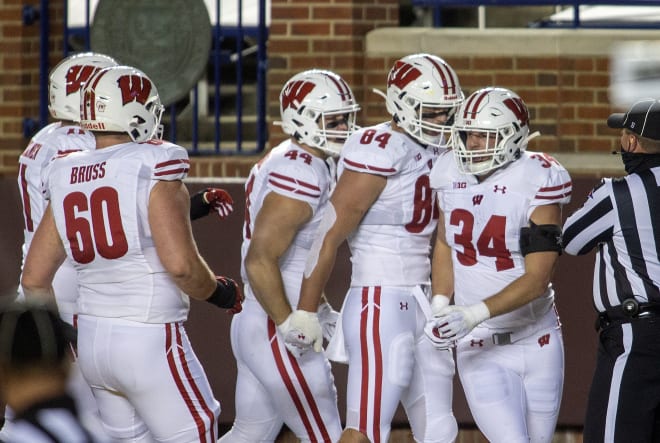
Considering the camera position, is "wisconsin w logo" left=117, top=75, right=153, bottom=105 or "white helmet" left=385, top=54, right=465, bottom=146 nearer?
"wisconsin w logo" left=117, top=75, right=153, bottom=105

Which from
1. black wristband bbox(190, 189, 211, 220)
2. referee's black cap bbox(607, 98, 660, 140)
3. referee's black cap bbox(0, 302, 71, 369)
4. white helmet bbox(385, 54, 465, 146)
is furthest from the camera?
black wristband bbox(190, 189, 211, 220)

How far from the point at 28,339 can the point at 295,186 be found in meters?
3.13

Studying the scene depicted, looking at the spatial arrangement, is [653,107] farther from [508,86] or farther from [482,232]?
[508,86]

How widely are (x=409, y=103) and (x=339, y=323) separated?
103 cm

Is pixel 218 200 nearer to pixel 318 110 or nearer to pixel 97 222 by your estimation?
pixel 318 110

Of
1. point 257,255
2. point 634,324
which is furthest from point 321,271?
point 634,324

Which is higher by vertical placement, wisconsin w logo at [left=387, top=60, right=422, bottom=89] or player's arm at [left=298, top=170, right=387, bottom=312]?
wisconsin w logo at [left=387, top=60, right=422, bottom=89]

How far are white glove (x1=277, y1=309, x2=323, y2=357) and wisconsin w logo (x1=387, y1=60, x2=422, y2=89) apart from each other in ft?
3.66

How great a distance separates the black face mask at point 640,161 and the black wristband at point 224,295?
1682mm

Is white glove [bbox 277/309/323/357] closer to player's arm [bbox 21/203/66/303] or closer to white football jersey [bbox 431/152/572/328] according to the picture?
white football jersey [bbox 431/152/572/328]

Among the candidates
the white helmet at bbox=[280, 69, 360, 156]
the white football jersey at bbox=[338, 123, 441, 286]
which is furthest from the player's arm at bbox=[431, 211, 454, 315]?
the white helmet at bbox=[280, 69, 360, 156]

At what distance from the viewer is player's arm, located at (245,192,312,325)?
21.2 feet

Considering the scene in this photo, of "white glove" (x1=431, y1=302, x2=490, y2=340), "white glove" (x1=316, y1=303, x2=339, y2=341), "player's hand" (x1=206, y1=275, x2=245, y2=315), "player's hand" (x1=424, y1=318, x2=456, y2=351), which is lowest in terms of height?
"white glove" (x1=316, y1=303, x2=339, y2=341)

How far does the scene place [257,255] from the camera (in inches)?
255
